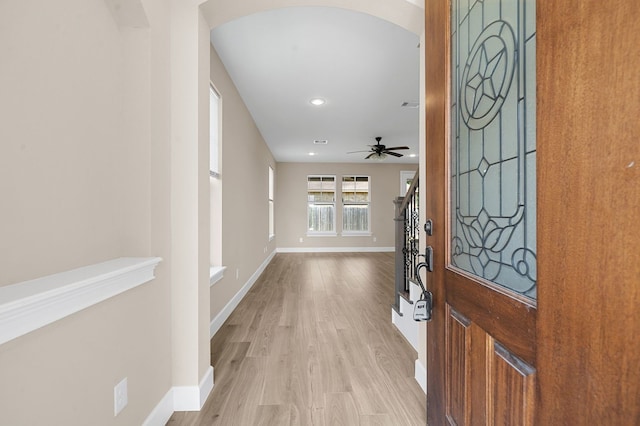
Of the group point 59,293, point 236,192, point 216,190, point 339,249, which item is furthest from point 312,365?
point 339,249

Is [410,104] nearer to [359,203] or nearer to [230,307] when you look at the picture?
[230,307]

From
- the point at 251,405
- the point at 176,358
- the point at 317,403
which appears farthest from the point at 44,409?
the point at 317,403

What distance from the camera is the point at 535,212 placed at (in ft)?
2.21

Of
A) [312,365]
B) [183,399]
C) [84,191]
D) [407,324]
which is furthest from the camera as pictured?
[407,324]

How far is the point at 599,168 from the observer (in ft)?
1.53

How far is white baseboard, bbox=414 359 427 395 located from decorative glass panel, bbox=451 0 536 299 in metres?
1.10

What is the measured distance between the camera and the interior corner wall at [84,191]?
2.77 feet

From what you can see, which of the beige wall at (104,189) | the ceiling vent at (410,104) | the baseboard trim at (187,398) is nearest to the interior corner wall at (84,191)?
the beige wall at (104,189)

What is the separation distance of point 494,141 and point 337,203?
7713 millimetres

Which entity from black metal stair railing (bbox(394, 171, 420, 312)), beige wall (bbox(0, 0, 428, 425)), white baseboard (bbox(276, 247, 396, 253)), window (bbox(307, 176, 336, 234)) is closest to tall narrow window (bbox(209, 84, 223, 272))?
beige wall (bbox(0, 0, 428, 425))

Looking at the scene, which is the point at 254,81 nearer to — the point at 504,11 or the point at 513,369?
the point at 504,11

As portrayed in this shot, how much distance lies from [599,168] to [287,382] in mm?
1923

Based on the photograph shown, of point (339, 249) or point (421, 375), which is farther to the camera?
point (339, 249)

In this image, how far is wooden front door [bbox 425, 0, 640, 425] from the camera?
0.44 metres
